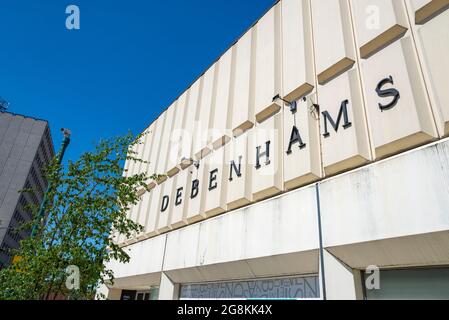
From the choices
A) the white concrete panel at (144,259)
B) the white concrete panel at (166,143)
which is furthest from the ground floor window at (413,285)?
the white concrete panel at (166,143)

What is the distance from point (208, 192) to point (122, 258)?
359cm

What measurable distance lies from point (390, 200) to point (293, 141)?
9.59 ft

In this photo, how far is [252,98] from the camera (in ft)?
32.3

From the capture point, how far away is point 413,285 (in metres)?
5.27

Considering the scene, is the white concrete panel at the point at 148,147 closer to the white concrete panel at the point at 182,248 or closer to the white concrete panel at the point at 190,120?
the white concrete panel at the point at 190,120

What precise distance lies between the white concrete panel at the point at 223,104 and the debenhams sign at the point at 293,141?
1.01 m

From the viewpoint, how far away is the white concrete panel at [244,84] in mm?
9797

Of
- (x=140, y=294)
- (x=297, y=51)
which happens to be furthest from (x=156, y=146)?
(x=297, y=51)

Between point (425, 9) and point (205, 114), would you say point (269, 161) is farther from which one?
point (205, 114)

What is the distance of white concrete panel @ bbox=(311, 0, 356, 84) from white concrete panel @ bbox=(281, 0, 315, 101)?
0.27m

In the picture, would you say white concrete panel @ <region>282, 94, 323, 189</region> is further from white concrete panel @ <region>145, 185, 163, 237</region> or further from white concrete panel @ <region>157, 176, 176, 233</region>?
white concrete panel @ <region>145, 185, 163, 237</region>
